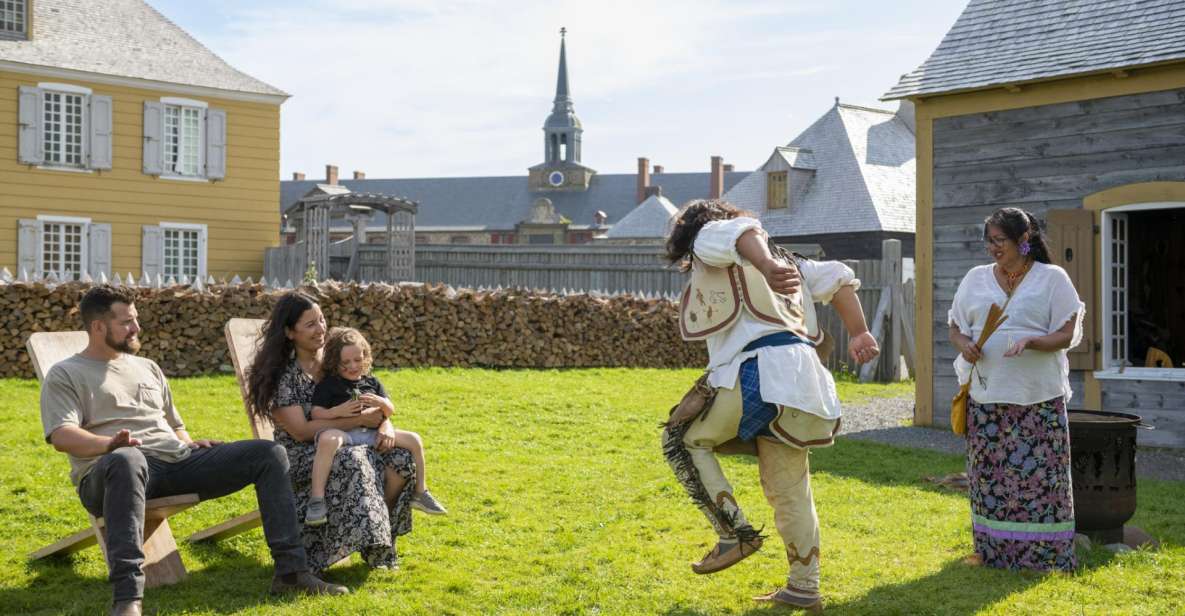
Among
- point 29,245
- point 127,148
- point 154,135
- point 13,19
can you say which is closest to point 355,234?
point 154,135

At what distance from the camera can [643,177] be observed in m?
65.3

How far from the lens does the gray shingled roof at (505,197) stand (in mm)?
63344

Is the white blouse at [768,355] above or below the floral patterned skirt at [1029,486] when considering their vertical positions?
above

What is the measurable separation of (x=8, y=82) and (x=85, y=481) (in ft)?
58.7

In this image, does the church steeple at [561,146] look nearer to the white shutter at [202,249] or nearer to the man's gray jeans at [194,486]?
the white shutter at [202,249]

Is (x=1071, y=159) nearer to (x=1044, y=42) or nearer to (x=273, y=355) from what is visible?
(x=1044, y=42)

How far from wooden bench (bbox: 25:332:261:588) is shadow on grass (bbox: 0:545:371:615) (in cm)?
7

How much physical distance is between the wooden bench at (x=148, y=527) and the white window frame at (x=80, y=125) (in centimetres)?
1681

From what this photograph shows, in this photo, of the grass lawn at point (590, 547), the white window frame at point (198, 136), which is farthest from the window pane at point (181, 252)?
the grass lawn at point (590, 547)

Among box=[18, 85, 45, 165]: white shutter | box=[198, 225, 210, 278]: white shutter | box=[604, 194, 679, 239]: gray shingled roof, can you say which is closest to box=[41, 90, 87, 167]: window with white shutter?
box=[18, 85, 45, 165]: white shutter

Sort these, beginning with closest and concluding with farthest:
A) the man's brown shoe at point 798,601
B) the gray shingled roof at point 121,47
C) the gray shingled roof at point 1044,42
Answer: the man's brown shoe at point 798,601 < the gray shingled roof at point 1044,42 < the gray shingled roof at point 121,47

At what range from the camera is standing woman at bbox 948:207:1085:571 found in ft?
18.6

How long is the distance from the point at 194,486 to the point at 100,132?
18.0 m

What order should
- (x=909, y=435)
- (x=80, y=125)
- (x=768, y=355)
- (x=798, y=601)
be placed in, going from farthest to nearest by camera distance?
(x=80, y=125) < (x=909, y=435) < (x=798, y=601) < (x=768, y=355)
